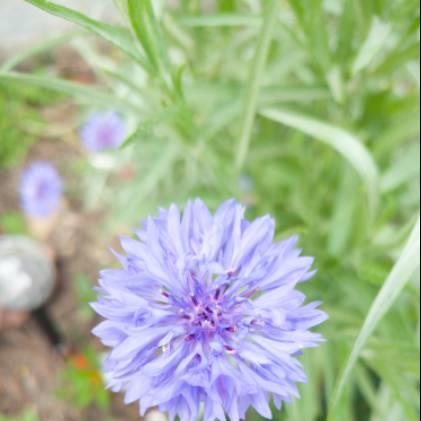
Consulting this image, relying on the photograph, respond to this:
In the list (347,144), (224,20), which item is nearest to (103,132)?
(224,20)

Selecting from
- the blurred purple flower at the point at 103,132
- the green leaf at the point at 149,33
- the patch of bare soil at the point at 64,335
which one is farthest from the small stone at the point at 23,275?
the green leaf at the point at 149,33

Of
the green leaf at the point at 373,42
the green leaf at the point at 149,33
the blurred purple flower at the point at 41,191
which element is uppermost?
the green leaf at the point at 373,42

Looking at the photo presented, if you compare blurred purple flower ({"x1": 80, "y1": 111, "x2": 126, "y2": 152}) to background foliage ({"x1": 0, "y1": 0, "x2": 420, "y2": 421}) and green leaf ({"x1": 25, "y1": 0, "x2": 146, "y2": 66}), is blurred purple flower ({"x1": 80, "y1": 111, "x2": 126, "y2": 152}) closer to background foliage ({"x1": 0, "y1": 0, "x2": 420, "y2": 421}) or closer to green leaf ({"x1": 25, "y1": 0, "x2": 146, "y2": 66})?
background foliage ({"x1": 0, "y1": 0, "x2": 420, "y2": 421})

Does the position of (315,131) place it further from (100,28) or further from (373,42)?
(100,28)

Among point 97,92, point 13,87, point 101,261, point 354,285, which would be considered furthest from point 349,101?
point 13,87

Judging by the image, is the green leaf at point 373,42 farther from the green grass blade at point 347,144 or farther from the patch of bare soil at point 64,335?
the patch of bare soil at point 64,335

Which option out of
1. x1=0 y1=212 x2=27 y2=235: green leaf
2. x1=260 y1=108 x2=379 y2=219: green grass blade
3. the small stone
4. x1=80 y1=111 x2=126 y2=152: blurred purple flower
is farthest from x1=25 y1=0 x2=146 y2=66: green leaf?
x1=0 y1=212 x2=27 y2=235: green leaf

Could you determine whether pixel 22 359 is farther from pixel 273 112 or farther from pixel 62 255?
pixel 273 112
